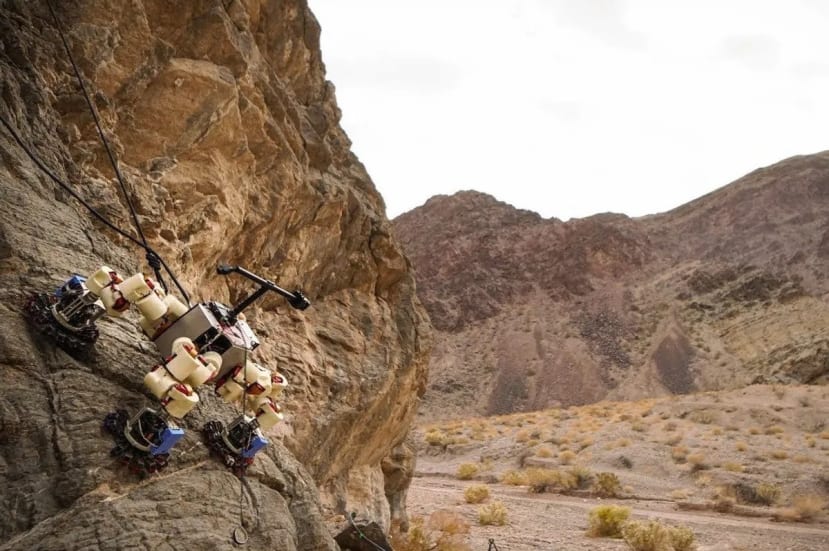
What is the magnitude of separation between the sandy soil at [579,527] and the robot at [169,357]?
28.5ft

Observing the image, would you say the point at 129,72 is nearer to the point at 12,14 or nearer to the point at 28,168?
the point at 12,14

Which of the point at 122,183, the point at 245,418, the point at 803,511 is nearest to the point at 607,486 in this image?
the point at 803,511

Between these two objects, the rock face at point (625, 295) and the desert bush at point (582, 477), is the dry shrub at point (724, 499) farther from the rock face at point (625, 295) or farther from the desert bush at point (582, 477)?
the rock face at point (625, 295)

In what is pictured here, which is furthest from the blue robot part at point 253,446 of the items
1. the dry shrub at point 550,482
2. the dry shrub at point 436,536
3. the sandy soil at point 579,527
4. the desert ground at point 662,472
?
the dry shrub at point 550,482

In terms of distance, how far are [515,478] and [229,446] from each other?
1994 centimetres

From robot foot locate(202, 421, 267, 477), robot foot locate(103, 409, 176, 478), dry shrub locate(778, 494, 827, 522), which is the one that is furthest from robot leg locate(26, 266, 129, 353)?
dry shrub locate(778, 494, 827, 522)

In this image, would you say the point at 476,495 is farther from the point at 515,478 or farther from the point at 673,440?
the point at 673,440

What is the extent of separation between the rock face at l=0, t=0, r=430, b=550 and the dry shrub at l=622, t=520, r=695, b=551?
4.82 m

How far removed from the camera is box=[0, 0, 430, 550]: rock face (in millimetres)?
3783

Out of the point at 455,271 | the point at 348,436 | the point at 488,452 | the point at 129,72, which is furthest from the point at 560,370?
the point at 129,72

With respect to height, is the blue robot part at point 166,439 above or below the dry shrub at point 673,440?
above

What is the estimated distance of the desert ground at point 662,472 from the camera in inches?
543

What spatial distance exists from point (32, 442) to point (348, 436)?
6.86m

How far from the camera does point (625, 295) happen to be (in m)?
75.2
